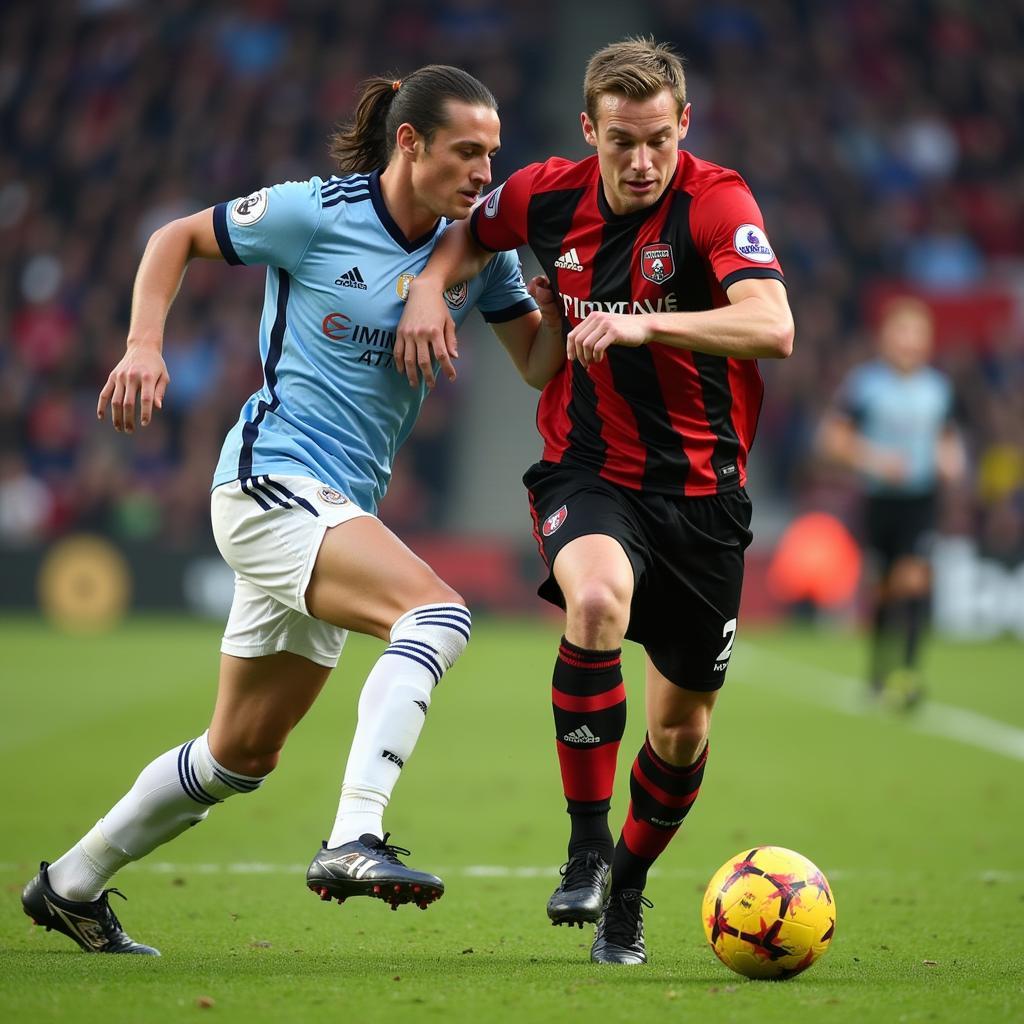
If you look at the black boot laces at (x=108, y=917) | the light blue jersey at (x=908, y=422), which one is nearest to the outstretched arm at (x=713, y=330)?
the black boot laces at (x=108, y=917)

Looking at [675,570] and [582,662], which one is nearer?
[582,662]

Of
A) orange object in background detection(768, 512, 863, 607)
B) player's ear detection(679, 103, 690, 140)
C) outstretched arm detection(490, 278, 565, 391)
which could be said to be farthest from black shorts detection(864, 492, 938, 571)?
player's ear detection(679, 103, 690, 140)

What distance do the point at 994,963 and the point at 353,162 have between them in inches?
115

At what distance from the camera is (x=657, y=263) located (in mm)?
4641

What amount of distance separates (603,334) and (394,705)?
1.05m

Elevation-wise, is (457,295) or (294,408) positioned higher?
(457,295)

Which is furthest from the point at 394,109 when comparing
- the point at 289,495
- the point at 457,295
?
the point at 289,495

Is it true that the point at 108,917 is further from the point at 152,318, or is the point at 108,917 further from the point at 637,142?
the point at 637,142

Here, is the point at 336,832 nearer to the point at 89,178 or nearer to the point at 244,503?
the point at 244,503

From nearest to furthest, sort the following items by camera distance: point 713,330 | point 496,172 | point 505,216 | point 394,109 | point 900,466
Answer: point 713,330
point 394,109
point 505,216
point 900,466
point 496,172

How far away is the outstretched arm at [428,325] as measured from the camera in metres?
4.59

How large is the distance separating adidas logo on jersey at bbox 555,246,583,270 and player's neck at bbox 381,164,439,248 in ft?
1.28

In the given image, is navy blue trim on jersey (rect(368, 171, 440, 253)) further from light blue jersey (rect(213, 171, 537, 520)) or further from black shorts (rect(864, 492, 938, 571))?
black shorts (rect(864, 492, 938, 571))

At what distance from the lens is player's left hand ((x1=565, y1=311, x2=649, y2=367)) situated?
161 inches
